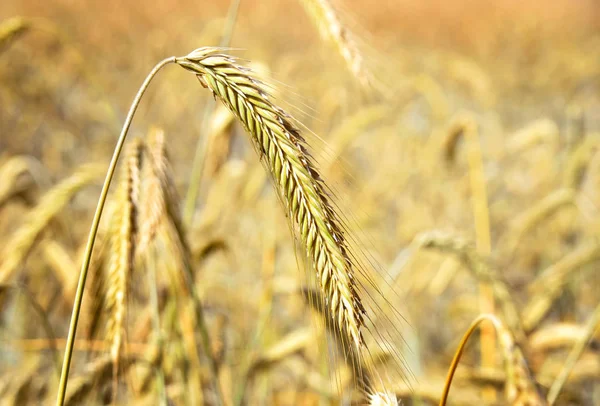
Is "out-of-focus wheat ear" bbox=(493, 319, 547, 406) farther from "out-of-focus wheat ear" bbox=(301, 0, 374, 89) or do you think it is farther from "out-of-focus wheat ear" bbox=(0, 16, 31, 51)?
"out-of-focus wheat ear" bbox=(0, 16, 31, 51)

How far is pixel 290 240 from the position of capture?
13.8ft

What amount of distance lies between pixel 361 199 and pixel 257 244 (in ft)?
3.28

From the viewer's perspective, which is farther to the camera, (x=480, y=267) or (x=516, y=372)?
(x=480, y=267)

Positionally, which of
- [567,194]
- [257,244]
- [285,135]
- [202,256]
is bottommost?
[285,135]

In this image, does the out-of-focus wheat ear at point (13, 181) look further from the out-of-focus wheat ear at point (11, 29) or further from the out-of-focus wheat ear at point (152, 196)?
the out-of-focus wheat ear at point (152, 196)

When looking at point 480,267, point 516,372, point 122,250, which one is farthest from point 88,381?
point 480,267

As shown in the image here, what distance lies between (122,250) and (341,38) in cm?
70

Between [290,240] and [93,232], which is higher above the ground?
[290,240]

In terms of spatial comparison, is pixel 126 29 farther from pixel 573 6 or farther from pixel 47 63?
pixel 573 6

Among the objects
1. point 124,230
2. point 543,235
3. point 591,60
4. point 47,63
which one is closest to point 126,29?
point 47,63

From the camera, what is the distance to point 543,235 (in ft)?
12.9

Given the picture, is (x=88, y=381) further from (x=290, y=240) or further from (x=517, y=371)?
(x=290, y=240)

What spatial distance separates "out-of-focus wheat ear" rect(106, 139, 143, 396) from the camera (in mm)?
1047

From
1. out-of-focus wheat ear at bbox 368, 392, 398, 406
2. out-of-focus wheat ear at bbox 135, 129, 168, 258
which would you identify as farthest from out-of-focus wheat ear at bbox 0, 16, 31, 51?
out-of-focus wheat ear at bbox 368, 392, 398, 406
